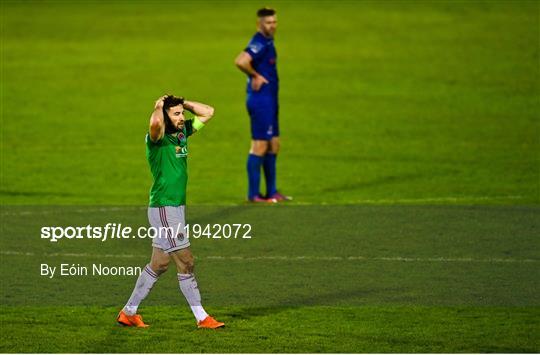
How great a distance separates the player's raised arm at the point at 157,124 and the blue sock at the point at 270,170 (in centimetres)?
837

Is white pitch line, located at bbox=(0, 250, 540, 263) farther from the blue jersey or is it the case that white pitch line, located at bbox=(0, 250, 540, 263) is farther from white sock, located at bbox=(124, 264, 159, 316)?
the blue jersey

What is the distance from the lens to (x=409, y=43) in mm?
40094

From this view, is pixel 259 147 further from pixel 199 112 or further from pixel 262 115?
pixel 199 112

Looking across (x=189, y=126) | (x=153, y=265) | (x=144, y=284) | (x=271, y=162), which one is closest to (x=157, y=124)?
(x=189, y=126)

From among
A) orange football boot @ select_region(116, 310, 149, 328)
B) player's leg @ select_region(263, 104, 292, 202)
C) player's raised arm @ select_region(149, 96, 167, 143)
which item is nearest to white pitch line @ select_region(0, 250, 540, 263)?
orange football boot @ select_region(116, 310, 149, 328)

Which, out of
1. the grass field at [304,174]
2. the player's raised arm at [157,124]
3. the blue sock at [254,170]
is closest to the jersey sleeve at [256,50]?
the blue sock at [254,170]

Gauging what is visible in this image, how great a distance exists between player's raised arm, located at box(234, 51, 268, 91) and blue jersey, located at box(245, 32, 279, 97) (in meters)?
0.07

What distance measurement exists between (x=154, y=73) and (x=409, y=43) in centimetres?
736

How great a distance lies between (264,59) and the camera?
20719 mm

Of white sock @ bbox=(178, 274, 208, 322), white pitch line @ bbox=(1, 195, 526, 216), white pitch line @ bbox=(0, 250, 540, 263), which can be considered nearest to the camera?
white sock @ bbox=(178, 274, 208, 322)

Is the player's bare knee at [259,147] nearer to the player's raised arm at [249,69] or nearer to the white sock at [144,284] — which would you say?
the player's raised arm at [249,69]

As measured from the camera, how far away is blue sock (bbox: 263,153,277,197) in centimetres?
2120

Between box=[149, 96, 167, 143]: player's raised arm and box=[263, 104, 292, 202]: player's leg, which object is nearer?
box=[149, 96, 167, 143]: player's raised arm

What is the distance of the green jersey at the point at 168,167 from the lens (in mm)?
13008
